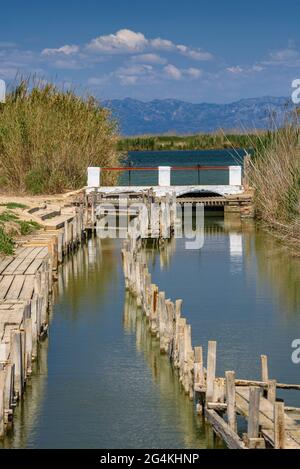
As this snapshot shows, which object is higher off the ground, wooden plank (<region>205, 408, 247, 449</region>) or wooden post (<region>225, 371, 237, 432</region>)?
wooden post (<region>225, 371, 237, 432</region>)

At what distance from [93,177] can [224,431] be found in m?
29.6

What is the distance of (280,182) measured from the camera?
34562 mm

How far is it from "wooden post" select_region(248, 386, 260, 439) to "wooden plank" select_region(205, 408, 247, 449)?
0.24 metres

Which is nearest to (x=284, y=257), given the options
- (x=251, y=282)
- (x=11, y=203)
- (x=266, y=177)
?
(x=251, y=282)

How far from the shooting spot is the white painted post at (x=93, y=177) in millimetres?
41781

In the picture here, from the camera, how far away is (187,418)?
14.7m

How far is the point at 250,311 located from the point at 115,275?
229 inches

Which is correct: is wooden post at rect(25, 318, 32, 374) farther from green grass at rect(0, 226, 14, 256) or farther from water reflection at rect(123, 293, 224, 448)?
green grass at rect(0, 226, 14, 256)

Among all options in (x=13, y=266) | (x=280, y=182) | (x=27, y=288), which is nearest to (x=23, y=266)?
(x=13, y=266)

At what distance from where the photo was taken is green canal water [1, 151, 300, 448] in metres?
14.3

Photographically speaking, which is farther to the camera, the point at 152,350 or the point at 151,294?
the point at 151,294

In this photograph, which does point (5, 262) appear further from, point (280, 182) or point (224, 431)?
point (280, 182)

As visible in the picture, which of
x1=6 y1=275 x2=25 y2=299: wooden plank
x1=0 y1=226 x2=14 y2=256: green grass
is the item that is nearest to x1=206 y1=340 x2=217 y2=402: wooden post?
x1=6 y1=275 x2=25 y2=299: wooden plank
